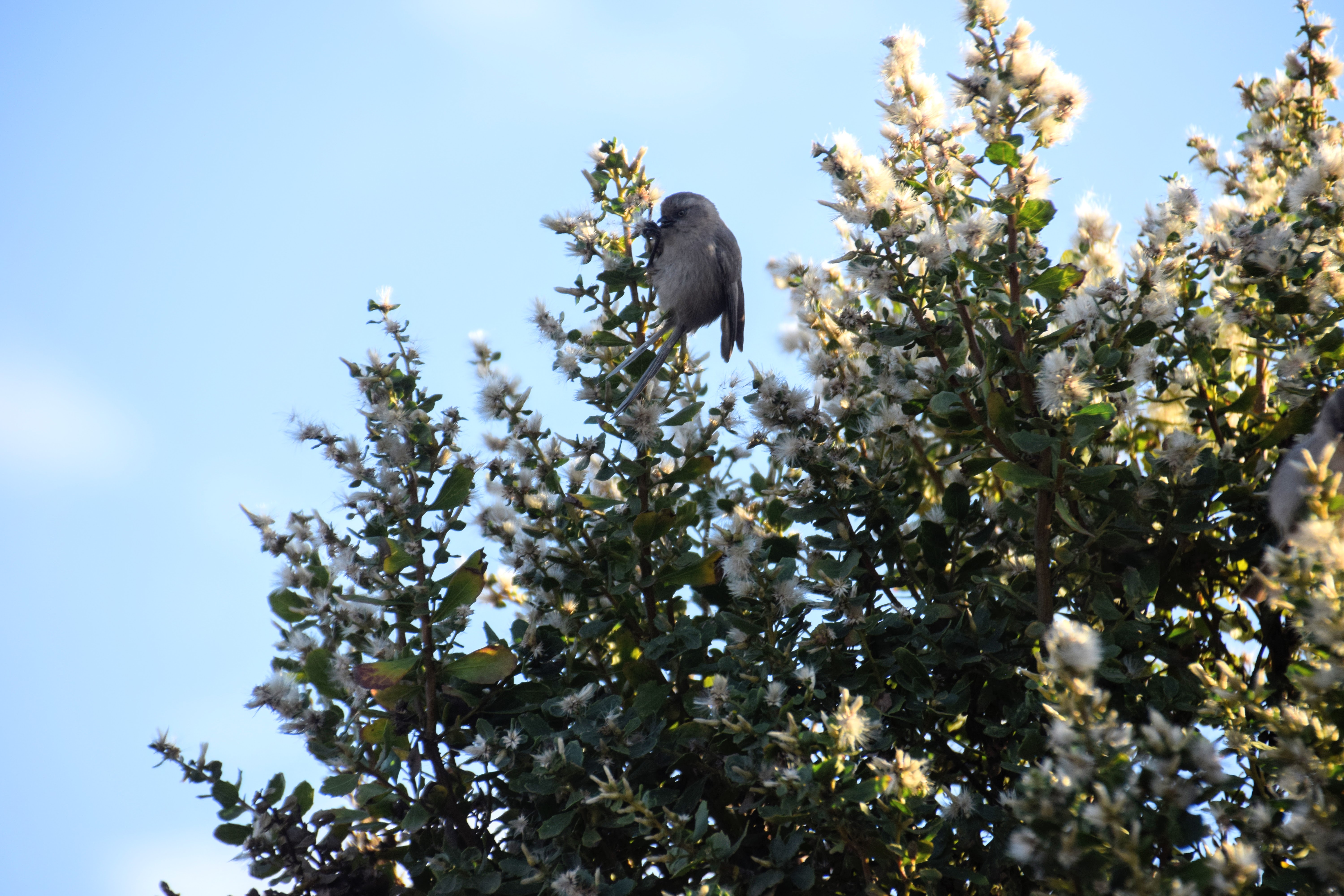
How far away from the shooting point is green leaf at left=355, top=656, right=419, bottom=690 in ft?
4.67

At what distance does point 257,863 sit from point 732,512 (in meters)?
0.87

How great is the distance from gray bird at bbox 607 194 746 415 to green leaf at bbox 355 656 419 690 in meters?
0.97

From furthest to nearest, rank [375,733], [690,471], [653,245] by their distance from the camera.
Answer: [653,245]
[690,471]
[375,733]

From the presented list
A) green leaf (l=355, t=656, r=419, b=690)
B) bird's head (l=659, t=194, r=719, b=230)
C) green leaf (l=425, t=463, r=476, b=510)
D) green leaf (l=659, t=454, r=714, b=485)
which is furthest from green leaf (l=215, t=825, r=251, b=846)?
bird's head (l=659, t=194, r=719, b=230)

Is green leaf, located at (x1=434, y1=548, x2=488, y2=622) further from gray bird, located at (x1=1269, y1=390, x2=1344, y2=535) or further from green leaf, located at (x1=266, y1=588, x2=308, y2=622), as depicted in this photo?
gray bird, located at (x1=1269, y1=390, x2=1344, y2=535)

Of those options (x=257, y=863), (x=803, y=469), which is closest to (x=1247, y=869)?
(x=803, y=469)

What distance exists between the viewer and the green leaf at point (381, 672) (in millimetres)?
1425

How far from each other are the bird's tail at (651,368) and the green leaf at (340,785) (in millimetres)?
671

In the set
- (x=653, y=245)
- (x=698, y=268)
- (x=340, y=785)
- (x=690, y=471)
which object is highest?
(x=698, y=268)

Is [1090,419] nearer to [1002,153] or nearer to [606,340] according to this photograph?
[1002,153]

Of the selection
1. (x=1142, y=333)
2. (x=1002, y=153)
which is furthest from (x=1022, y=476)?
(x=1002, y=153)

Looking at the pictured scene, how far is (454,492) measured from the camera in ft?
5.16

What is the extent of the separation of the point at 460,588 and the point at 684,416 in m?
0.44

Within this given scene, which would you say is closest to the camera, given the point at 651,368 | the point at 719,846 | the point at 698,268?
the point at 719,846
